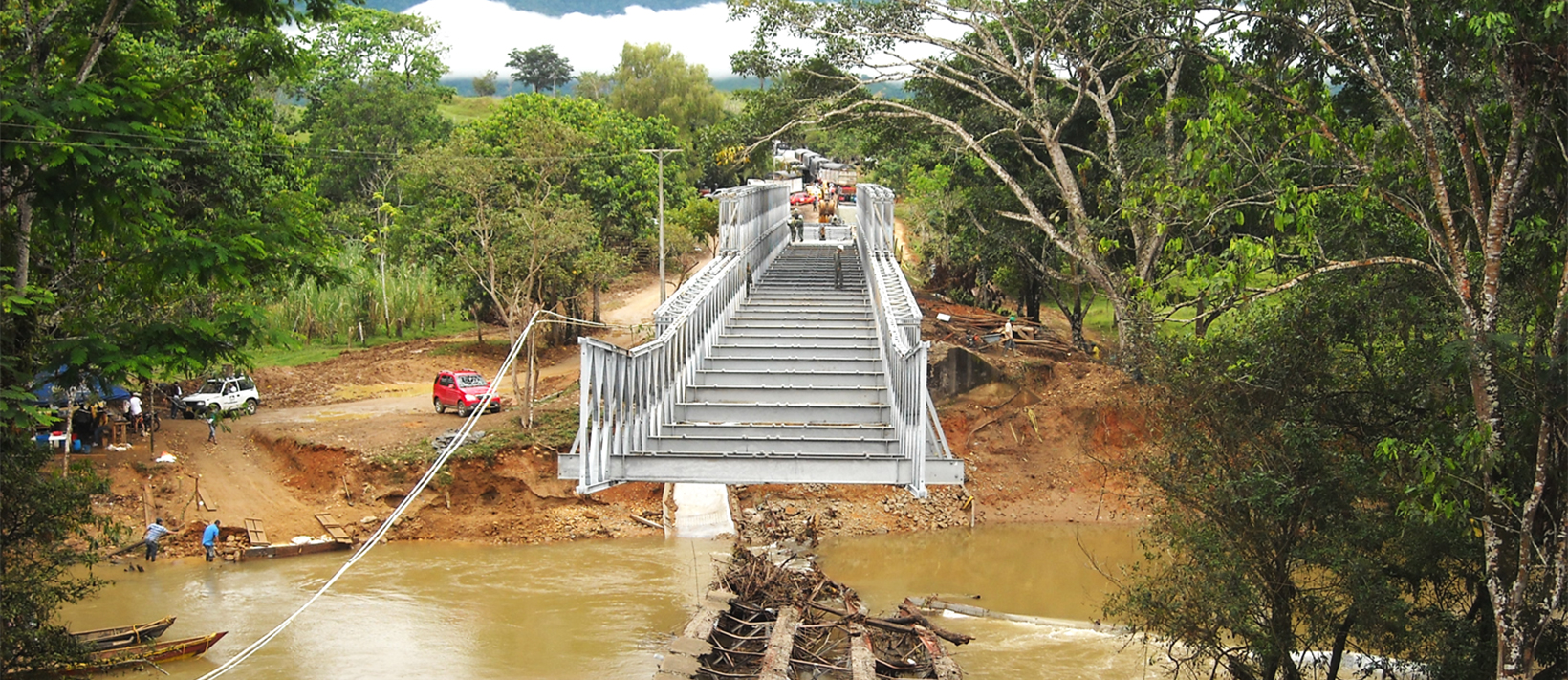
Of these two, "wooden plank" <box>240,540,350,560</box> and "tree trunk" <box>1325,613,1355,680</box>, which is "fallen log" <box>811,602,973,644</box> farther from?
"wooden plank" <box>240,540,350,560</box>

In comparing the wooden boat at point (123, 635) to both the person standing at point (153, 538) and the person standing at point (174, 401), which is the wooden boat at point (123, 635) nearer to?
the person standing at point (153, 538)

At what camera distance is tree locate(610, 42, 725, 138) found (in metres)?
76.2

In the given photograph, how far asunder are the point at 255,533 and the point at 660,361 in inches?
576

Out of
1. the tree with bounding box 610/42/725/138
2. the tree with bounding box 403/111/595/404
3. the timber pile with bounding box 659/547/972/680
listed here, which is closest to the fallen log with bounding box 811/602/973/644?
the timber pile with bounding box 659/547/972/680

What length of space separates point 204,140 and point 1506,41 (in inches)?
756

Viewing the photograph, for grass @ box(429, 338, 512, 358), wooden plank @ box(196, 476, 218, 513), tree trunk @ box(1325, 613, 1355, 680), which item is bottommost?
wooden plank @ box(196, 476, 218, 513)

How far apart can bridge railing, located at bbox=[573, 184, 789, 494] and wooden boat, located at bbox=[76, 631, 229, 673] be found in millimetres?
6754

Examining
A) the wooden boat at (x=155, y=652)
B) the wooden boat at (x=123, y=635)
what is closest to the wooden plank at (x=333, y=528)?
the wooden boat at (x=123, y=635)

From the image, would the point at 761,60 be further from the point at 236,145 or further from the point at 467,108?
the point at 467,108

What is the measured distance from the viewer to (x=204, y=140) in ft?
70.1

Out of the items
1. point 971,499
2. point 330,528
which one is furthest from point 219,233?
point 971,499

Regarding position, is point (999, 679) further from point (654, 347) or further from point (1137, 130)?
point (1137, 130)

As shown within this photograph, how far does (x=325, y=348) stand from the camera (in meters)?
39.2

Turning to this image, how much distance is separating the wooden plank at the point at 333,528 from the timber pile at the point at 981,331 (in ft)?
47.9
